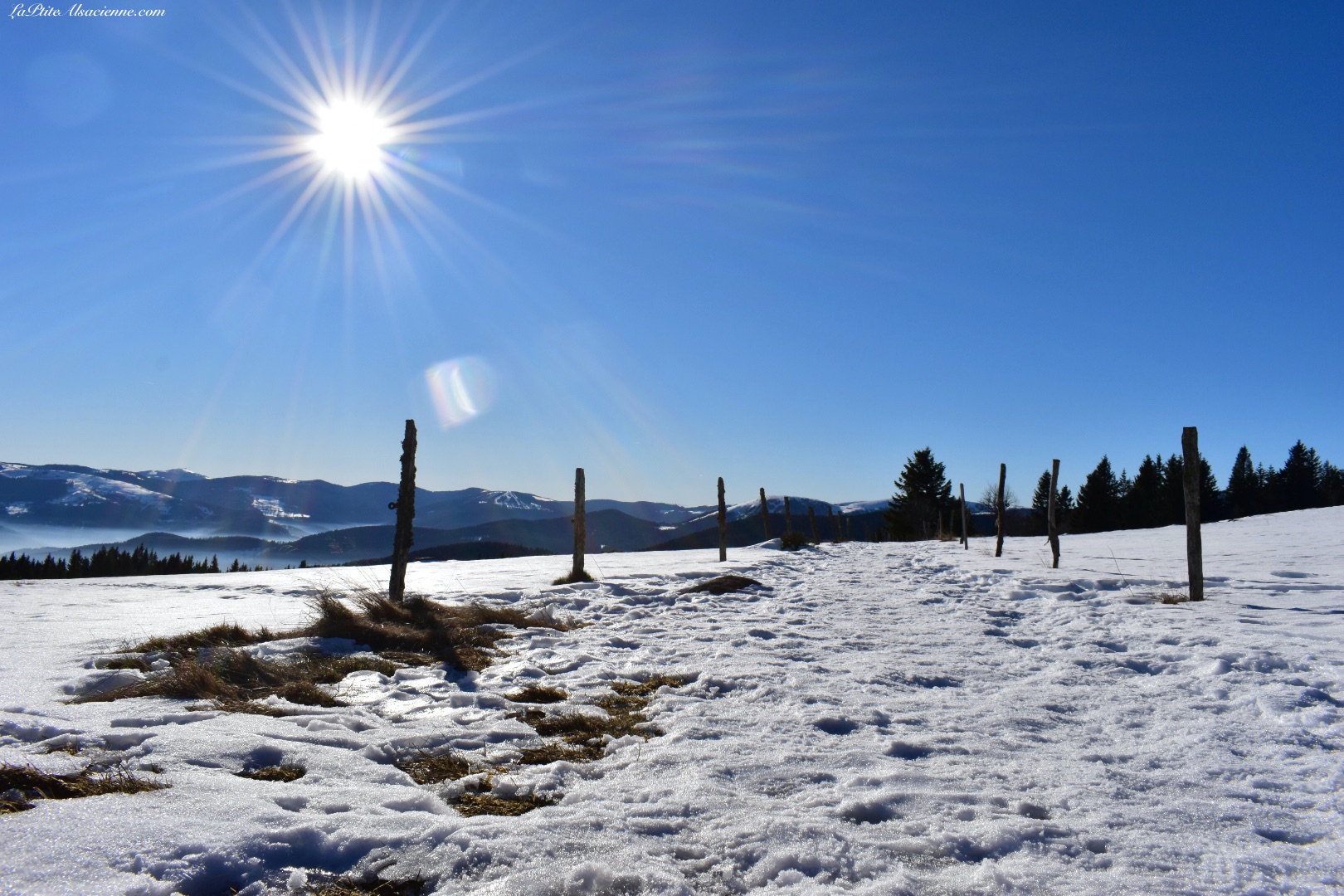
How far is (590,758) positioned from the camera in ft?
11.5

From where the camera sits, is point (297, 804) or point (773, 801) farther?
point (773, 801)

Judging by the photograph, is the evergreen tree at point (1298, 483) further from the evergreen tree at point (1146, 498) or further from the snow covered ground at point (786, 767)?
the snow covered ground at point (786, 767)

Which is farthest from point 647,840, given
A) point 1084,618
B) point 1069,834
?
point 1084,618

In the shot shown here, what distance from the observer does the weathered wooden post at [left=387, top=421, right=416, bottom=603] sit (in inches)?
408

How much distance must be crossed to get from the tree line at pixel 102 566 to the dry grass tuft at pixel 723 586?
74.5ft

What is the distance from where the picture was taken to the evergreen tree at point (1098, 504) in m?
63.1

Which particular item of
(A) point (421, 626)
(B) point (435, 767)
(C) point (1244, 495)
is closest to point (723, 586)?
(A) point (421, 626)

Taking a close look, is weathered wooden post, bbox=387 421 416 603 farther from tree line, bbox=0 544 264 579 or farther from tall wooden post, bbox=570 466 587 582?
tree line, bbox=0 544 264 579

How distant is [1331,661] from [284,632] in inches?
373

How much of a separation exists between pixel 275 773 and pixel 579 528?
1084cm

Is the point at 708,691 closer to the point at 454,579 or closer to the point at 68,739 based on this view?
the point at 68,739

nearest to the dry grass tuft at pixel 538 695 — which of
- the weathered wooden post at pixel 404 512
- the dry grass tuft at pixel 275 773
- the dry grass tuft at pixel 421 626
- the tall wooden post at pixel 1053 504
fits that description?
the dry grass tuft at pixel 421 626

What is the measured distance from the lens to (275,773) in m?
2.98

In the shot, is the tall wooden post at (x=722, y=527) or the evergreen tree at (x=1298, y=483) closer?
the tall wooden post at (x=722, y=527)
